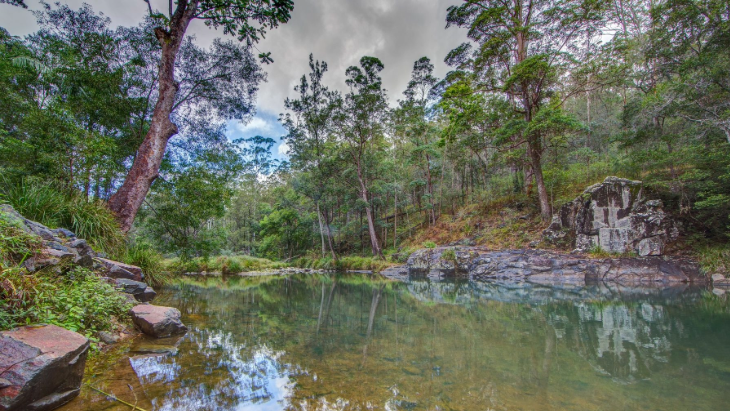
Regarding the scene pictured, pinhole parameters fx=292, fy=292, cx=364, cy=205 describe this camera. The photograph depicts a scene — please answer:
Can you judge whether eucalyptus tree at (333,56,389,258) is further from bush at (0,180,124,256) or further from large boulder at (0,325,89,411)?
large boulder at (0,325,89,411)

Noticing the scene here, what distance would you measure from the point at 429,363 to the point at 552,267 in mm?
9966

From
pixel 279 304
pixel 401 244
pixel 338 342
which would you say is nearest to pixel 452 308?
pixel 338 342

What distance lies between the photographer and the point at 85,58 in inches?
281

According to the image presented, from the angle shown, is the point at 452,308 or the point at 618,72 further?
the point at 618,72

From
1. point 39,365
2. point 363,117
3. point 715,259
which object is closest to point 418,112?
point 363,117

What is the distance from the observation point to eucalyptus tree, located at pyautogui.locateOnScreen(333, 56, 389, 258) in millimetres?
16594

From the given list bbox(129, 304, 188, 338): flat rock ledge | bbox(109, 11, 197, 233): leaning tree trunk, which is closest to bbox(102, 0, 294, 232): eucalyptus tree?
bbox(109, 11, 197, 233): leaning tree trunk

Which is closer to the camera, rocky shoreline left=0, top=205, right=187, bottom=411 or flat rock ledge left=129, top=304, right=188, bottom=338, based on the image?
rocky shoreline left=0, top=205, right=187, bottom=411

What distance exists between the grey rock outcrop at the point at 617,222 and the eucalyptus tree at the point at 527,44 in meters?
1.67

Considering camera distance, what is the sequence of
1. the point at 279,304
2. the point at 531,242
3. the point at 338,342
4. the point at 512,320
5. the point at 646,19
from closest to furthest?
the point at 338,342, the point at 512,320, the point at 279,304, the point at 531,242, the point at 646,19

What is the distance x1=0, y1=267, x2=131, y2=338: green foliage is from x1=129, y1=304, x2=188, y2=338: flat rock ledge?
172 millimetres

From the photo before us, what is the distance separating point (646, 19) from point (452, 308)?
21.7 m

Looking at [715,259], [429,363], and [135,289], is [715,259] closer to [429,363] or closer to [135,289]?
[429,363]

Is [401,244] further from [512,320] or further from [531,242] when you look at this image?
[512,320]
